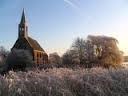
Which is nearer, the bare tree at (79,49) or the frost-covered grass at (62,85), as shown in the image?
the frost-covered grass at (62,85)

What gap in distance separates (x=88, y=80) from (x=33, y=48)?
226ft

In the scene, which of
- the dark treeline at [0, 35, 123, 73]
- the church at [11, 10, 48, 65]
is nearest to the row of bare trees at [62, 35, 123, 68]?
the dark treeline at [0, 35, 123, 73]

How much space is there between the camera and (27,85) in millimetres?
6316

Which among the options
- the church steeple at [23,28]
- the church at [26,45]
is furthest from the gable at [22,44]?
the church steeple at [23,28]

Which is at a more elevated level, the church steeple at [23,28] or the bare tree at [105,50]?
the church steeple at [23,28]

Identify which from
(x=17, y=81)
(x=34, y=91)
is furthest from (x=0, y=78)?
(x=34, y=91)

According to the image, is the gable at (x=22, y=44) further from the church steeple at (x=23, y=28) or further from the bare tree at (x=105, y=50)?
the bare tree at (x=105, y=50)

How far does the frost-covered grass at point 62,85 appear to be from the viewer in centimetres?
599

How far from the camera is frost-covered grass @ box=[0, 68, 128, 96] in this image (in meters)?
5.99

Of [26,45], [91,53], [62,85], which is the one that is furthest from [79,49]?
[62,85]

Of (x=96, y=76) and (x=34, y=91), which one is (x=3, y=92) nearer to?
(x=34, y=91)

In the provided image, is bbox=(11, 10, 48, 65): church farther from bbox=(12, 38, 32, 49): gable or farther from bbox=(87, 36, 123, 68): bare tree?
bbox=(87, 36, 123, 68): bare tree

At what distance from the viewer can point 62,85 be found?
672cm

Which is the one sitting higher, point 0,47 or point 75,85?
point 0,47
